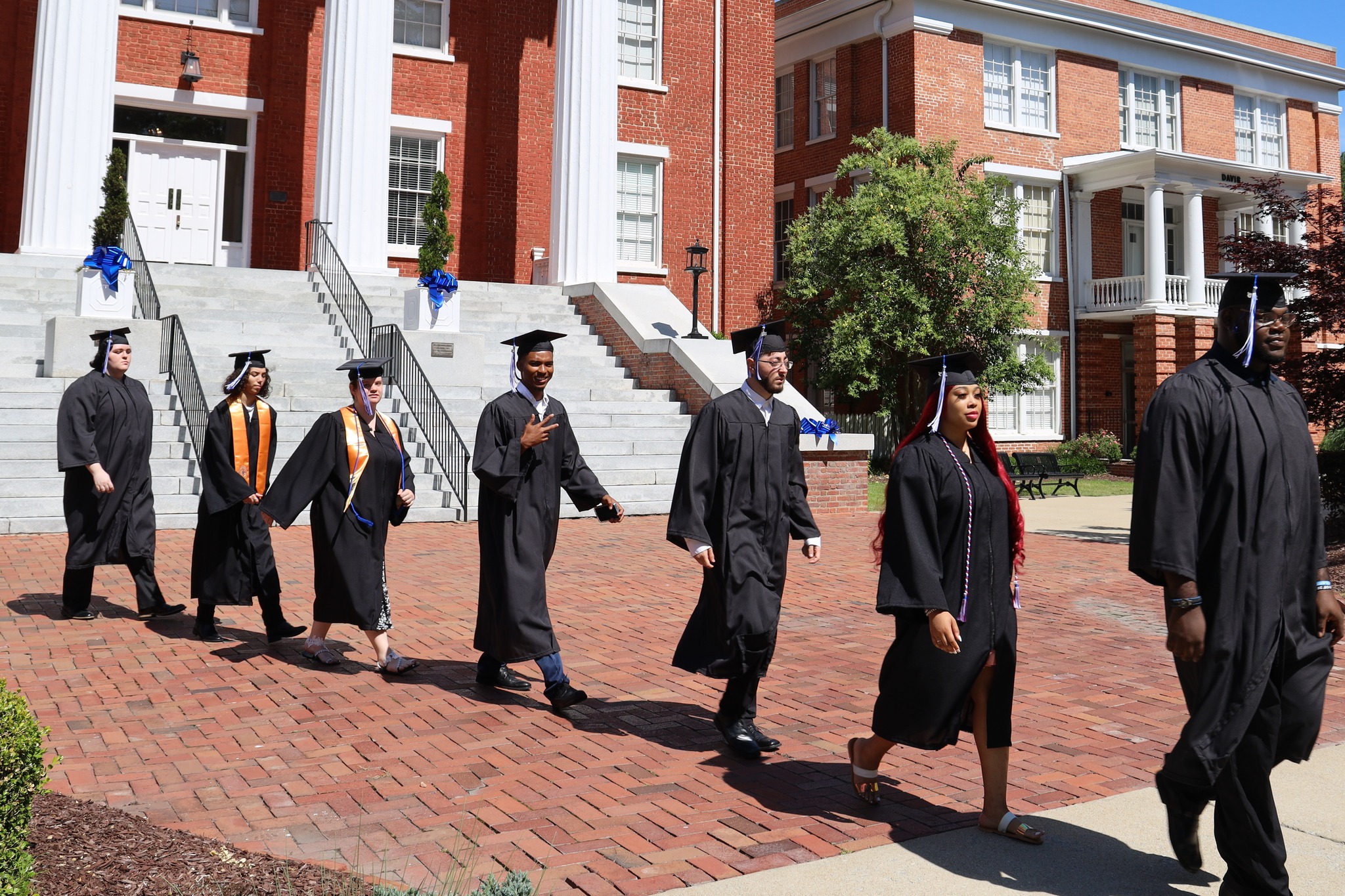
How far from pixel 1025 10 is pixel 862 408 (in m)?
10.7

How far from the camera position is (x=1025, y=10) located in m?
30.2

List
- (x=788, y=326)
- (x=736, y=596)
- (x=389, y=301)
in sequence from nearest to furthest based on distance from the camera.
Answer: (x=736, y=596)
(x=389, y=301)
(x=788, y=326)

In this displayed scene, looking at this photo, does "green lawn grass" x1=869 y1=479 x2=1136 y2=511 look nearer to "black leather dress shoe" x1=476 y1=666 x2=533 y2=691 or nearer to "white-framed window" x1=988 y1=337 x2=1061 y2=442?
"white-framed window" x1=988 y1=337 x2=1061 y2=442

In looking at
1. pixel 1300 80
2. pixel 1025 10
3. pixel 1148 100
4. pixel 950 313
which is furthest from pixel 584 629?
pixel 1300 80

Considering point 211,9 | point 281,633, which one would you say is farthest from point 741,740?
point 211,9

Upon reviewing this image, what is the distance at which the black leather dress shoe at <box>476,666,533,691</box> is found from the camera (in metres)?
7.07

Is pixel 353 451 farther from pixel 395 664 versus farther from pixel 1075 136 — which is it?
pixel 1075 136

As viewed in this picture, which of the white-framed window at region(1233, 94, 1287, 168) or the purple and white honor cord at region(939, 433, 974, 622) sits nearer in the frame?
the purple and white honor cord at region(939, 433, 974, 622)

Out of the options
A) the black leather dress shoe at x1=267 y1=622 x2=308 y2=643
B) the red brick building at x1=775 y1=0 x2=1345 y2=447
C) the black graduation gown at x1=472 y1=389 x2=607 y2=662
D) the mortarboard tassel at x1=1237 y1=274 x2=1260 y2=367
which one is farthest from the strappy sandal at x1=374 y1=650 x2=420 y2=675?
the red brick building at x1=775 y1=0 x2=1345 y2=447

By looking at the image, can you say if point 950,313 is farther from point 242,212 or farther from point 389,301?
point 242,212

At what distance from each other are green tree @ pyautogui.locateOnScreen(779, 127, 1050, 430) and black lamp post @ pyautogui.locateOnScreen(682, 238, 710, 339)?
8.60 ft

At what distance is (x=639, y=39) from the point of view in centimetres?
2577

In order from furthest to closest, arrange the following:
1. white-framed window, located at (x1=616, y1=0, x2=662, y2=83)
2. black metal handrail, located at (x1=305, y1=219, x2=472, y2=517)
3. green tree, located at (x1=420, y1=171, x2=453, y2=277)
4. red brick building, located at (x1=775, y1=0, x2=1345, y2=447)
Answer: red brick building, located at (x1=775, y1=0, x2=1345, y2=447)
white-framed window, located at (x1=616, y1=0, x2=662, y2=83)
green tree, located at (x1=420, y1=171, x2=453, y2=277)
black metal handrail, located at (x1=305, y1=219, x2=472, y2=517)

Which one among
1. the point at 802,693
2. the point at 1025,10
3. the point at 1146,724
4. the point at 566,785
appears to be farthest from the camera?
the point at 1025,10
